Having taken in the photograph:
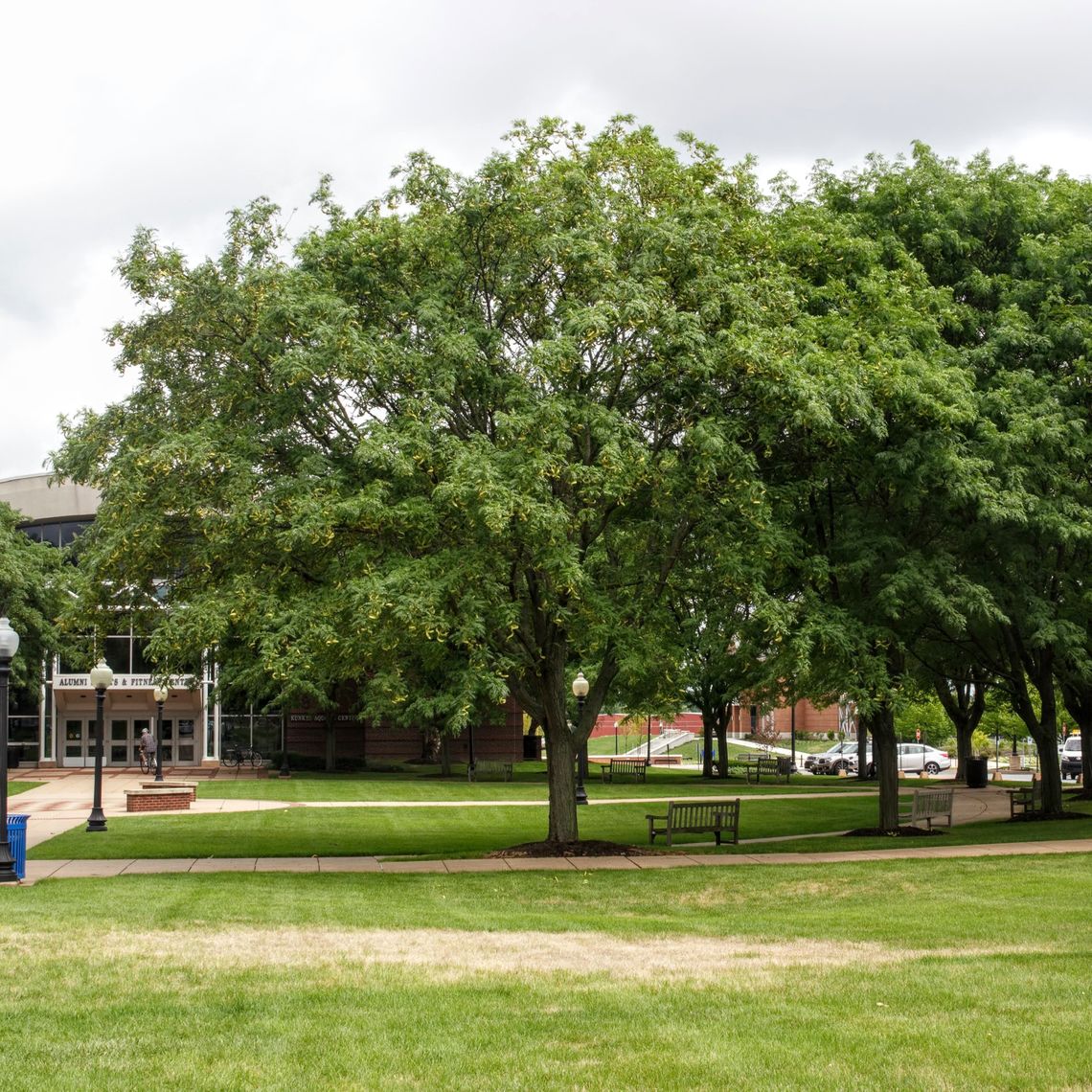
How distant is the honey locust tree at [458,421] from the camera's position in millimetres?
16828

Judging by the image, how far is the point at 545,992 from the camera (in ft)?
27.4

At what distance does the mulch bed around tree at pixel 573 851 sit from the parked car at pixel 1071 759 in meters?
38.4

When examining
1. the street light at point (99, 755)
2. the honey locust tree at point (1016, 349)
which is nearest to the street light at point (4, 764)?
the street light at point (99, 755)

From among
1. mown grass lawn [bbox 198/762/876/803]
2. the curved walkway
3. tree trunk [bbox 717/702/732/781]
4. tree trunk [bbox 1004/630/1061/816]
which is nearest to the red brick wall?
mown grass lawn [bbox 198/762/876/803]

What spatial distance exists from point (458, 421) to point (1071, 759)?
46.4 meters

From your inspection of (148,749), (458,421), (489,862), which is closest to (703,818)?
(489,862)

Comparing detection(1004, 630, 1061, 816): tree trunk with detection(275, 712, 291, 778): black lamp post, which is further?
detection(275, 712, 291, 778): black lamp post

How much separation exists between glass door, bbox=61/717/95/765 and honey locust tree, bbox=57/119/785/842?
38.3m

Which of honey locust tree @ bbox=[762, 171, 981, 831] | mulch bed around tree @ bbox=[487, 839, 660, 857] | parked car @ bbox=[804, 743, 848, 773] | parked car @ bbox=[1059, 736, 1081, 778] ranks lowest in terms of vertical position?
parked car @ bbox=[804, 743, 848, 773]

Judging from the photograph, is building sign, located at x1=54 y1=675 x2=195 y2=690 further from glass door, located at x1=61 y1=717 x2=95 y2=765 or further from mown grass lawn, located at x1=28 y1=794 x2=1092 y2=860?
mown grass lawn, located at x1=28 y1=794 x2=1092 y2=860

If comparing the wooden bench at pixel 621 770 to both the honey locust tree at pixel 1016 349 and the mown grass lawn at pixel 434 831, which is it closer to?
the mown grass lawn at pixel 434 831

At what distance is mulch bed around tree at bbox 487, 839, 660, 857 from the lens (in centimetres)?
1997

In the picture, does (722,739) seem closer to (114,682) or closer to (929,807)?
(929,807)

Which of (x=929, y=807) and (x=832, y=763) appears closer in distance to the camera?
(x=929, y=807)
